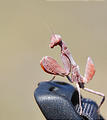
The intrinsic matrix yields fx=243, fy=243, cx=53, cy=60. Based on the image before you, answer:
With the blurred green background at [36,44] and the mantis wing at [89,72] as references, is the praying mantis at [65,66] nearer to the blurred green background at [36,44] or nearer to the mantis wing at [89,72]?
the mantis wing at [89,72]

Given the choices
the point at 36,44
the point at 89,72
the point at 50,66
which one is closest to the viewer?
the point at 50,66

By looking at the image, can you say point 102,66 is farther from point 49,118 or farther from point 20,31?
Result: point 49,118

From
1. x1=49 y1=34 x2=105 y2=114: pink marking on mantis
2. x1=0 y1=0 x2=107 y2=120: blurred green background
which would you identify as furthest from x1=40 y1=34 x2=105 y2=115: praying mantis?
x1=0 y1=0 x2=107 y2=120: blurred green background

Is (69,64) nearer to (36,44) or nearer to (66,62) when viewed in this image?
(66,62)

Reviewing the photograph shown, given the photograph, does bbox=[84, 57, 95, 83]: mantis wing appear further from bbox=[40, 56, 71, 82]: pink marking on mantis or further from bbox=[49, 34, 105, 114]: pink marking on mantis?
bbox=[40, 56, 71, 82]: pink marking on mantis

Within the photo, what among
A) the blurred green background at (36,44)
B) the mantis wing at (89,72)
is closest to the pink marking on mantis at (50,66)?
the mantis wing at (89,72)

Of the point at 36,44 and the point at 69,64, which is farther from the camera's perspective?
the point at 36,44

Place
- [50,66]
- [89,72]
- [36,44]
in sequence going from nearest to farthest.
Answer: [50,66] → [89,72] → [36,44]

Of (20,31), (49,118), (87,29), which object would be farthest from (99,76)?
(49,118)

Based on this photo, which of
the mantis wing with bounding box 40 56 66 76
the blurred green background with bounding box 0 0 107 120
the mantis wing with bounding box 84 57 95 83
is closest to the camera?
the mantis wing with bounding box 40 56 66 76

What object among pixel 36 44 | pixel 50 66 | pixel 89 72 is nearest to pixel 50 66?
pixel 50 66
